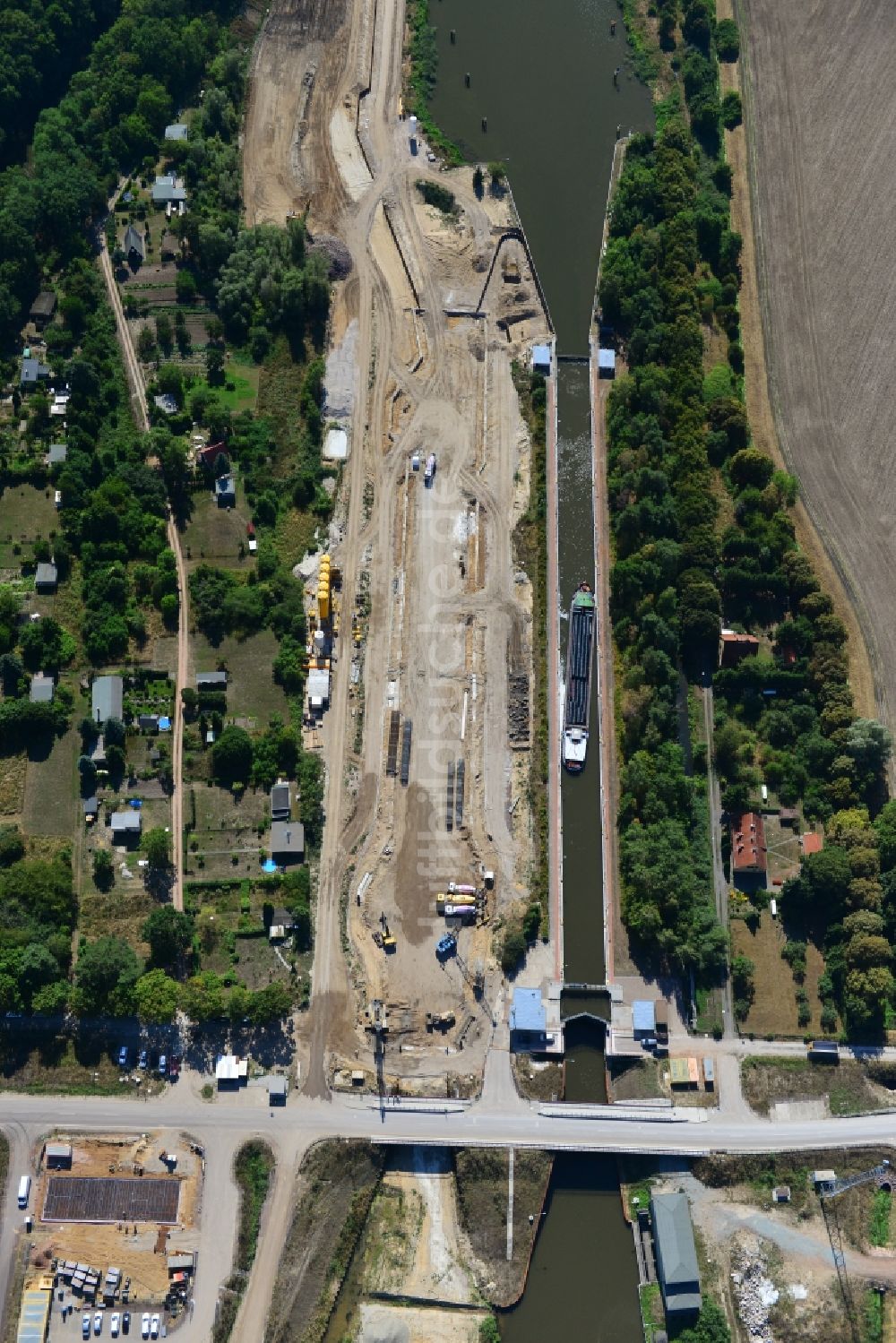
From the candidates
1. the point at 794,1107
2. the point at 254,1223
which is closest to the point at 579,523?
the point at 794,1107

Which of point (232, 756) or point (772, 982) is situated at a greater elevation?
point (232, 756)

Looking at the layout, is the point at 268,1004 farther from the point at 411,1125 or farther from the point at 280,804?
the point at 280,804

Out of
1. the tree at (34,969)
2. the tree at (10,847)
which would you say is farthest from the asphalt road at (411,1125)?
the tree at (10,847)

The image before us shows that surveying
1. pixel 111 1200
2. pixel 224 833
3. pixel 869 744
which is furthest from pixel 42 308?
pixel 869 744

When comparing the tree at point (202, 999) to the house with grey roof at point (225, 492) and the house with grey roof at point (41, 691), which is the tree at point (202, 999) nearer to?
the house with grey roof at point (41, 691)

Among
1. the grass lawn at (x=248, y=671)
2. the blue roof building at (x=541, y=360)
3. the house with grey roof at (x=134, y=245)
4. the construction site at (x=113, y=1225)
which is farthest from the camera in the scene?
the house with grey roof at (x=134, y=245)
